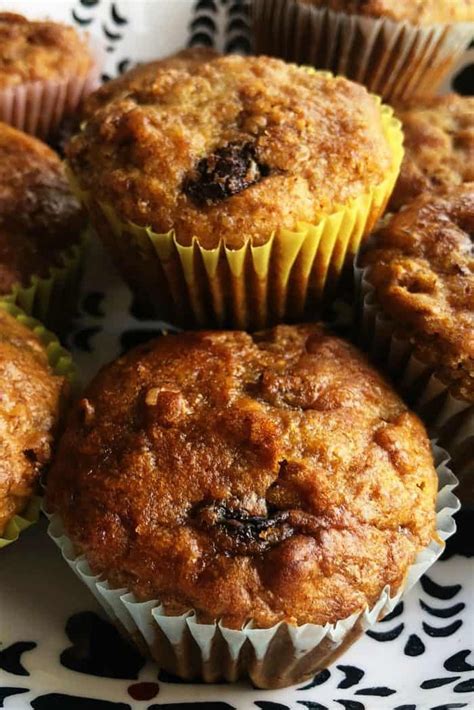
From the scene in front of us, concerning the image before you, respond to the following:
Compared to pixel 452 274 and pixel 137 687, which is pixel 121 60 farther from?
pixel 137 687

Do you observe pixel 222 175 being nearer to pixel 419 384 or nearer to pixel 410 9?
pixel 419 384

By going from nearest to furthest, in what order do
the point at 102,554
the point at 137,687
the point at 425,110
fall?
the point at 102,554 < the point at 137,687 < the point at 425,110

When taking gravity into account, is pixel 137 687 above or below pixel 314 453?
below

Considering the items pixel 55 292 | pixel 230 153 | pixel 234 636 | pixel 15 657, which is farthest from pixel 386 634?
pixel 55 292

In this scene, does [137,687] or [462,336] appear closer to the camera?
[137,687]

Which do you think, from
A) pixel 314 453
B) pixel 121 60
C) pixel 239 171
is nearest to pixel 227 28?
pixel 121 60
